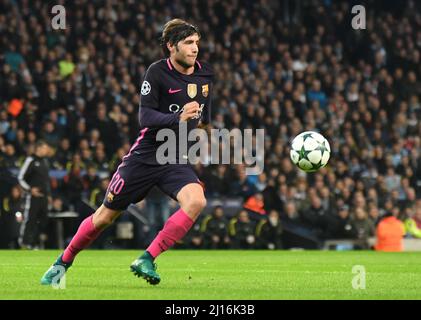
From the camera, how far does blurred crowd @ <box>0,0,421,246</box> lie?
19.9 metres

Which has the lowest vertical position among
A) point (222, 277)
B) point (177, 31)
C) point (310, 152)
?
point (222, 277)

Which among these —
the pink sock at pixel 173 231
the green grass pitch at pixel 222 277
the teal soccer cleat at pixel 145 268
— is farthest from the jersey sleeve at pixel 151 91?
the green grass pitch at pixel 222 277

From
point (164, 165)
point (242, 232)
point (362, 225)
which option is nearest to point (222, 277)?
point (164, 165)

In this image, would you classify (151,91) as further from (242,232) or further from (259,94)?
(259,94)

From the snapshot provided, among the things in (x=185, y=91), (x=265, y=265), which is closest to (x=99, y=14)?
(x=265, y=265)

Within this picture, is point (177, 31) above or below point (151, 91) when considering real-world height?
above

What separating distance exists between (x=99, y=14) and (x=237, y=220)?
6.95 meters

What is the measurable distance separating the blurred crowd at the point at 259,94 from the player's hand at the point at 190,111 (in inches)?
390

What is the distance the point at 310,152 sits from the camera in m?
11.2

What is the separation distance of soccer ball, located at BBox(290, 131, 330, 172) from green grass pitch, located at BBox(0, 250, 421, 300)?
43.4 inches

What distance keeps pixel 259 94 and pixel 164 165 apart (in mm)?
14336

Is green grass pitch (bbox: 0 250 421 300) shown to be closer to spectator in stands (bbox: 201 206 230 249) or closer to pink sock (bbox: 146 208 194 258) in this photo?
pink sock (bbox: 146 208 194 258)

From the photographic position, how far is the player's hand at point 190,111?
8.84 m

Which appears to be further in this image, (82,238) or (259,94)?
(259,94)
